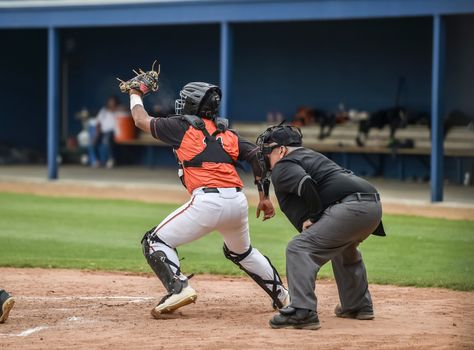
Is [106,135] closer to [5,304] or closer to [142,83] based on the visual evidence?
[142,83]

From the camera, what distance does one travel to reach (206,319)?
24.8 ft

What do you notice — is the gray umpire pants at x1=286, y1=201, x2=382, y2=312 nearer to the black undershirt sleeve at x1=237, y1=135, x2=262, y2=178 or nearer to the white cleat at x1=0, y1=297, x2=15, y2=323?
the black undershirt sleeve at x1=237, y1=135, x2=262, y2=178

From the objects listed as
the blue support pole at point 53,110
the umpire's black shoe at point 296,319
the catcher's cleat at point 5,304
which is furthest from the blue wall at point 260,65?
the catcher's cleat at point 5,304

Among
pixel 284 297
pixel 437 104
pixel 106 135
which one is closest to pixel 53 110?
pixel 106 135

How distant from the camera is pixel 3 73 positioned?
78.1 feet

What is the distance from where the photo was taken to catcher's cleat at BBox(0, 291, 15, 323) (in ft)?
24.0

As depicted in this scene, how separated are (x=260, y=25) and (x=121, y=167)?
4.26 meters

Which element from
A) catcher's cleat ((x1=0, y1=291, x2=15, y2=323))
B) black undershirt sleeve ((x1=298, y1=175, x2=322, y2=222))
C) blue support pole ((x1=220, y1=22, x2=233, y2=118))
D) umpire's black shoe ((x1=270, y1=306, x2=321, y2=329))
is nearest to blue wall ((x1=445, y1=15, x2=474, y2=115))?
blue support pole ((x1=220, y1=22, x2=233, y2=118))

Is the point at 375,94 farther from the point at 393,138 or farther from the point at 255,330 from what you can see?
the point at 255,330

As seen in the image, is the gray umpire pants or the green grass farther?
the green grass

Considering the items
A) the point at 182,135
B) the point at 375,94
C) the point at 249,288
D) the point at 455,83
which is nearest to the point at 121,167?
the point at 375,94

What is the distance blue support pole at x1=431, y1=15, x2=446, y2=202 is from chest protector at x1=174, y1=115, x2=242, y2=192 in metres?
8.45

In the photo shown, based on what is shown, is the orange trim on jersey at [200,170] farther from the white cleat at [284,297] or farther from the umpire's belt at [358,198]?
the white cleat at [284,297]

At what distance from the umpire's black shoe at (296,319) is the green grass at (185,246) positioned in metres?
2.73
